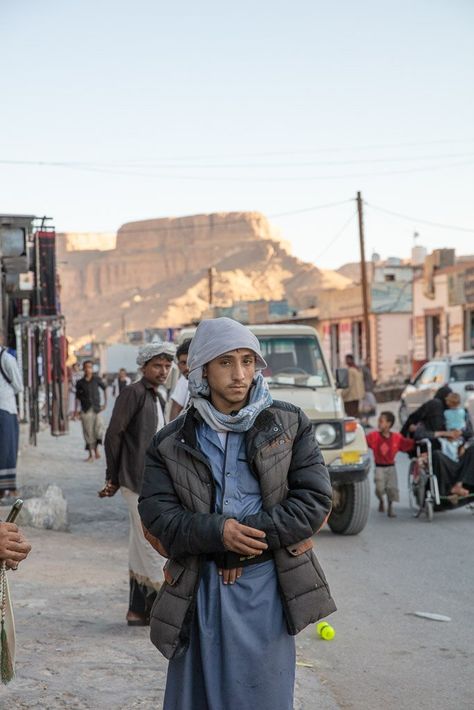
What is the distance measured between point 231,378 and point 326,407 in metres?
7.47

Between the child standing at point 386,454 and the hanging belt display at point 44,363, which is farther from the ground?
the hanging belt display at point 44,363

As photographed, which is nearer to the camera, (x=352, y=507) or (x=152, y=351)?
(x=152, y=351)

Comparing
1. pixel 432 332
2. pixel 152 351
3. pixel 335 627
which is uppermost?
pixel 152 351

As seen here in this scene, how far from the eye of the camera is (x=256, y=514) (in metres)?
3.38

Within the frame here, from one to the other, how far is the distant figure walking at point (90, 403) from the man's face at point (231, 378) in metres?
15.4

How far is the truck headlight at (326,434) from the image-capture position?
1073 centimetres

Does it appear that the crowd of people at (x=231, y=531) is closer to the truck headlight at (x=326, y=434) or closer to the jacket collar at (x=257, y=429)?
the jacket collar at (x=257, y=429)

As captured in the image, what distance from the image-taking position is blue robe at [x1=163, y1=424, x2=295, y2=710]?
3350 mm

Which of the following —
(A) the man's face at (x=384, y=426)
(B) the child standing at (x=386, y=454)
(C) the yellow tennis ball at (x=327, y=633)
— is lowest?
(C) the yellow tennis ball at (x=327, y=633)

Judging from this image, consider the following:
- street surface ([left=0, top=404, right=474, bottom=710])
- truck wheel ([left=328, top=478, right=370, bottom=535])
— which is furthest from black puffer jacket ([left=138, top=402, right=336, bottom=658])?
truck wheel ([left=328, top=478, right=370, bottom=535])

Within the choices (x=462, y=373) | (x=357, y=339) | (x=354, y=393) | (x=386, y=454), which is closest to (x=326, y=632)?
(x=386, y=454)

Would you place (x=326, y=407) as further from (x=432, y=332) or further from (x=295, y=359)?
(x=432, y=332)

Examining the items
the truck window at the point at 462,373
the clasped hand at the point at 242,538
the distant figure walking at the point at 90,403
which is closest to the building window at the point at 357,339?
the truck window at the point at 462,373

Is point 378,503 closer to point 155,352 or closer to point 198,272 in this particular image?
point 155,352
